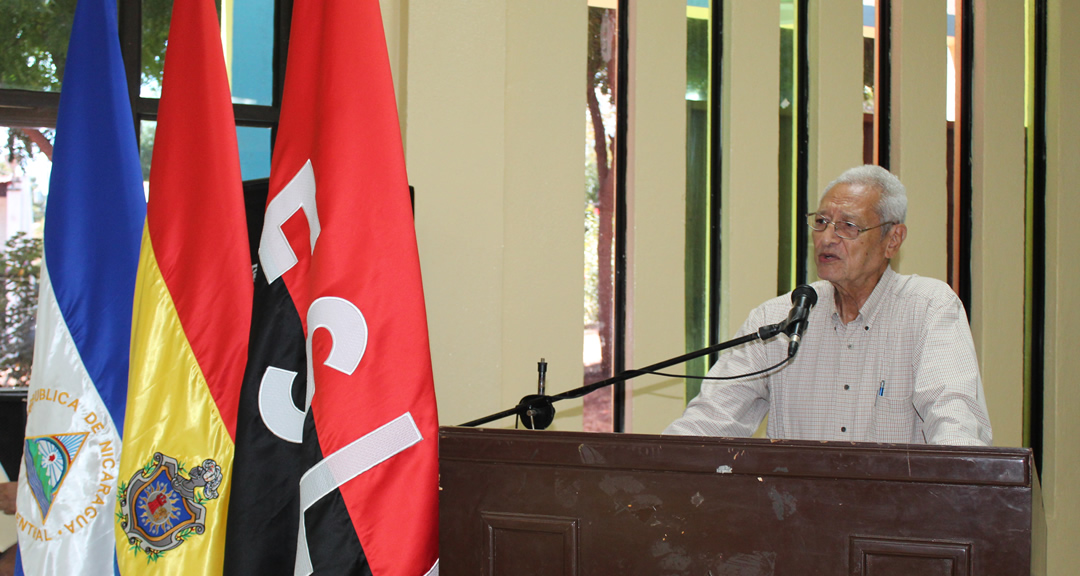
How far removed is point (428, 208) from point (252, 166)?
0.83m

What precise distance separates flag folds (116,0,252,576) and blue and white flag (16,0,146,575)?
181mm

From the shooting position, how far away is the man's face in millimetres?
2281

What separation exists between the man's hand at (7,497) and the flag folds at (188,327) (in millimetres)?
533

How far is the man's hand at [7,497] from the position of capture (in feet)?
6.61

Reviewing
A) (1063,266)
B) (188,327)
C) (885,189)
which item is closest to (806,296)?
(885,189)

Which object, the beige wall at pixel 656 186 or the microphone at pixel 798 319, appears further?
the beige wall at pixel 656 186

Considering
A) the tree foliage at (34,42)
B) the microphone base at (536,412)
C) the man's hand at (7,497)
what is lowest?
the man's hand at (7,497)

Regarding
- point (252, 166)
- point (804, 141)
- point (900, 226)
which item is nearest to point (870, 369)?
point (900, 226)

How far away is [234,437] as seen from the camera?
1796 mm

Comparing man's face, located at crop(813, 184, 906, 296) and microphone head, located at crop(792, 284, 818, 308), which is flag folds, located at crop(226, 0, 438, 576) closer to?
microphone head, located at crop(792, 284, 818, 308)

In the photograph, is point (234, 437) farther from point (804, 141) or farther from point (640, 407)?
point (804, 141)

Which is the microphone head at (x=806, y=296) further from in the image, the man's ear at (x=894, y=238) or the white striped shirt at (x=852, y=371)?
the man's ear at (x=894, y=238)

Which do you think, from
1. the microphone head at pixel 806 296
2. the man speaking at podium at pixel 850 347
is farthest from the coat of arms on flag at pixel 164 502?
the microphone head at pixel 806 296

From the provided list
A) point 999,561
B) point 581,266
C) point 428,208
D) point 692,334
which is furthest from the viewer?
point 692,334
